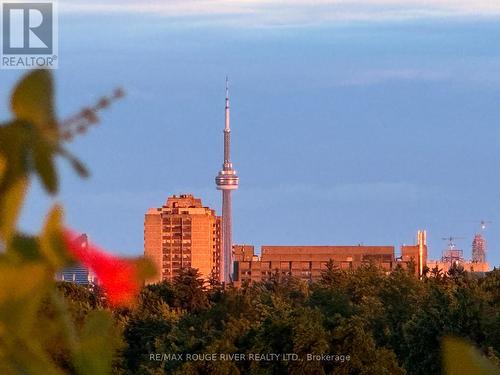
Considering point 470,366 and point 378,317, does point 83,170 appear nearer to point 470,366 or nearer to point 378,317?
point 470,366

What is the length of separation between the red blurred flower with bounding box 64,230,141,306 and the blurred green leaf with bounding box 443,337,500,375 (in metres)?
0.25

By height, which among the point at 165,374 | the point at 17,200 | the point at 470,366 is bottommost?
→ the point at 165,374

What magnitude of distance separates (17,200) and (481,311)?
2931cm

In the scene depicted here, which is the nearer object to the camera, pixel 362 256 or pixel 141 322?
pixel 141 322

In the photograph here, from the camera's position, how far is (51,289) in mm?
929

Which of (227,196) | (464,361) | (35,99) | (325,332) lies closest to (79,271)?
(35,99)

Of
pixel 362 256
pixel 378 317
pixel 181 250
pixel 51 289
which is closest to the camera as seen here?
pixel 51 289

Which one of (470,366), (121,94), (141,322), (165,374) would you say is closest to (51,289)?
(121,94)

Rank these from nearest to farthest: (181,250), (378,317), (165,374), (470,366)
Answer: (470,366)
(165,374)
(378,317)
(181,250)

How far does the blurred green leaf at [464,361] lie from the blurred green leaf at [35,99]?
0.36m

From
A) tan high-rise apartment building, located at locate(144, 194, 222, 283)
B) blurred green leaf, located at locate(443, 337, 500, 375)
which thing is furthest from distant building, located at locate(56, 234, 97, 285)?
tan high-rise apartment building, located at locate(144, 194, 222, 283)

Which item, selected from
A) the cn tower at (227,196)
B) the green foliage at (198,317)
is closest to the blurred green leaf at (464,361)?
the green foliage at (198,317)

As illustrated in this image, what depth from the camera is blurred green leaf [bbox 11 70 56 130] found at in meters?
0.92

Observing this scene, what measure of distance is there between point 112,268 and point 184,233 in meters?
134
